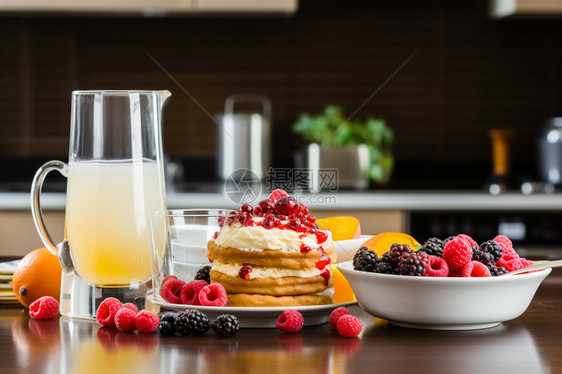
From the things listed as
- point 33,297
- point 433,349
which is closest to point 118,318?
point 33,297

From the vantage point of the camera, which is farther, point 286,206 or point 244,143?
point 244,143

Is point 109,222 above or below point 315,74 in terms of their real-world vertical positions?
below

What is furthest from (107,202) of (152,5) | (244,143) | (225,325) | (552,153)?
(552,153)

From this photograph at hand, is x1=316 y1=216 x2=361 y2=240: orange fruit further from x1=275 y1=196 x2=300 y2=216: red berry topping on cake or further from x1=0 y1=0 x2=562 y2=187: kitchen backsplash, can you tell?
x1=0 y1=0 x2=562 y2=187: kitchen backsplash

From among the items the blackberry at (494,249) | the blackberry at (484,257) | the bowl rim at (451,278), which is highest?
the blackberry at (494,249)

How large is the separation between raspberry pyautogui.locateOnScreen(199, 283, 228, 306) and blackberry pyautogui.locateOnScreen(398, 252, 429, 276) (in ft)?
0.70

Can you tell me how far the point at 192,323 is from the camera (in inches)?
34.5

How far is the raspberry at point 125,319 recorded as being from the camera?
0.90m

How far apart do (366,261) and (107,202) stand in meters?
0.34

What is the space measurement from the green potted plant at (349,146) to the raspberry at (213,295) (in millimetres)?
1981

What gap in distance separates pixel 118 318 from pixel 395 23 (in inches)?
110

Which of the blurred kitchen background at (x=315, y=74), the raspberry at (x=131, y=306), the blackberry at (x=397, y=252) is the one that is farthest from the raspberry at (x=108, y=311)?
the blurred kitchen background at (x=315, y=74)

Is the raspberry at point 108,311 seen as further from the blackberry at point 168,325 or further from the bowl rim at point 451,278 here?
the bowl rim at point 451,278

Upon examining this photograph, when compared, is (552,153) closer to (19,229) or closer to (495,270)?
(19,229)
